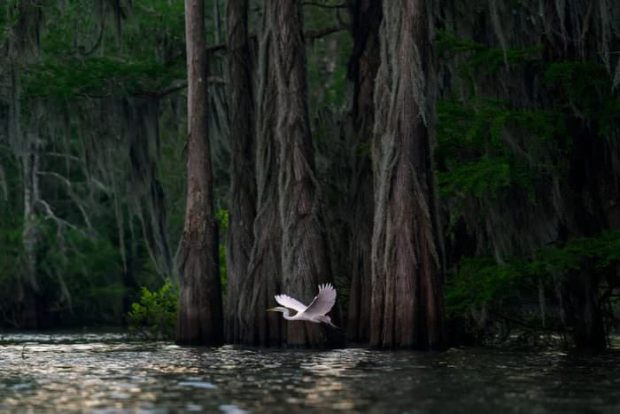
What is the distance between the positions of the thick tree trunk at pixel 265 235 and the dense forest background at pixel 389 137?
1.5 inches

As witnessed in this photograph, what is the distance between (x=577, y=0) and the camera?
2169 cm

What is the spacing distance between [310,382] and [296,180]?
8378 mm

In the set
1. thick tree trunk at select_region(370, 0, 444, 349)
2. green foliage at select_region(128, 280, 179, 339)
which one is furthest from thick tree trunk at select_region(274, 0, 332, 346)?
green foliage at select_region(128, 280, 179, 339)

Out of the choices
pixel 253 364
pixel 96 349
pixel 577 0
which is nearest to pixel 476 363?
pixel 253 364

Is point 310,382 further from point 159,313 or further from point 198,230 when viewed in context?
point 159,313

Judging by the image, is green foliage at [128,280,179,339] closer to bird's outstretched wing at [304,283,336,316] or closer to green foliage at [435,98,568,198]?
green foliage at [435,98,568,198]

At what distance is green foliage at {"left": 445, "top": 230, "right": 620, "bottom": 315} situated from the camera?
2084 centimetres

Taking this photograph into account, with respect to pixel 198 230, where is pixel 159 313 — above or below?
below

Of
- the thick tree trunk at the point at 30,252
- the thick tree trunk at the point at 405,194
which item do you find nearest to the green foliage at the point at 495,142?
the thick tree trunk at the point at 405,194

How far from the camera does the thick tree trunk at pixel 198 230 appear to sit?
25484mm

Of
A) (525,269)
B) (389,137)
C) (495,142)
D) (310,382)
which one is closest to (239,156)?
(389,137)

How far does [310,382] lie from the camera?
1620 cm

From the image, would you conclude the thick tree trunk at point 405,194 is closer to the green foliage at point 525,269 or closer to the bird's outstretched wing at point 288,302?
the green foliage at point 525,269

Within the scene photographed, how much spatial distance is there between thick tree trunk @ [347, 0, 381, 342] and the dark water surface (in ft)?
9.75
